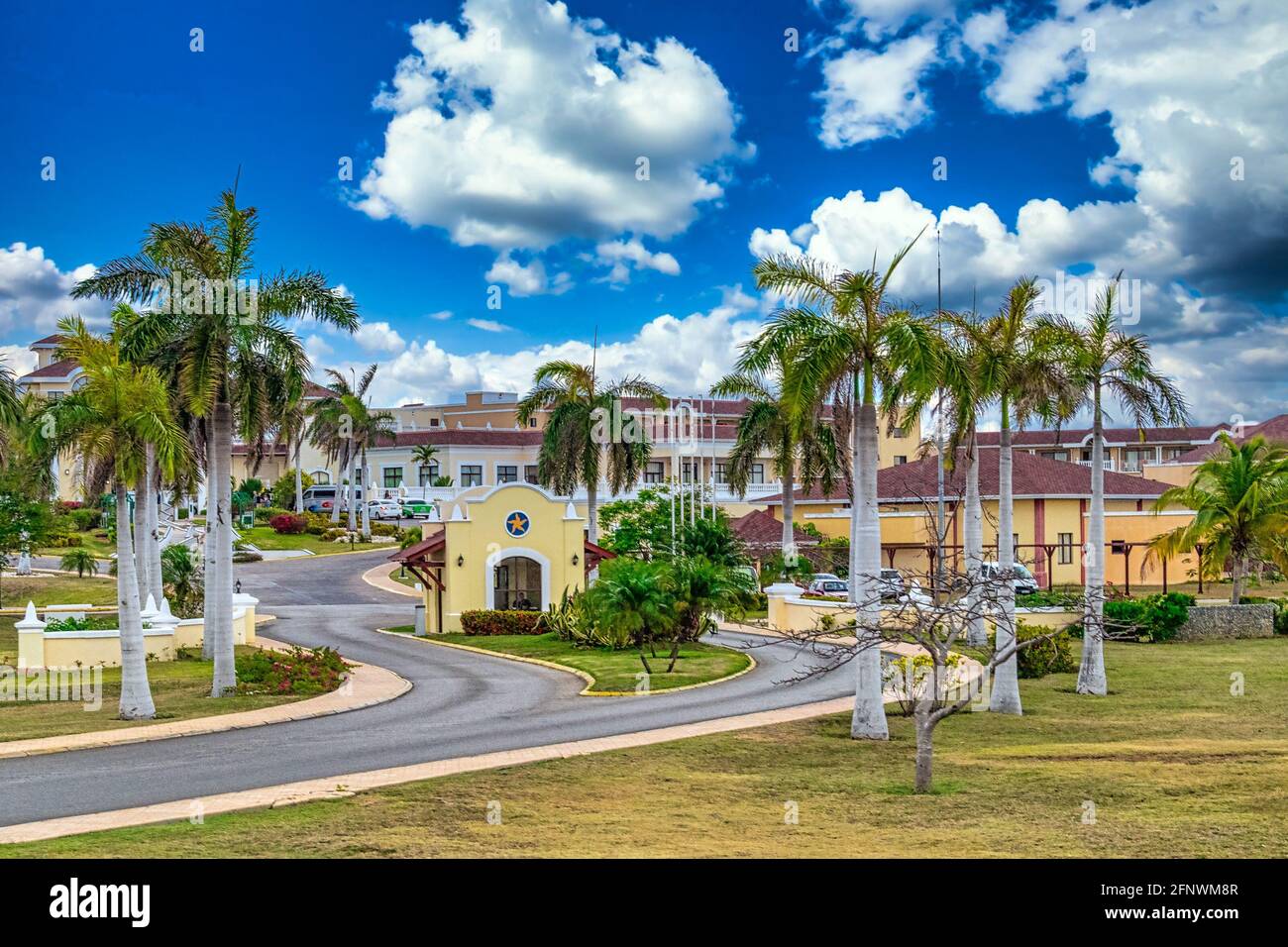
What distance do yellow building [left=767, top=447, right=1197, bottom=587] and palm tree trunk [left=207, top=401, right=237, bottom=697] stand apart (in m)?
30.1

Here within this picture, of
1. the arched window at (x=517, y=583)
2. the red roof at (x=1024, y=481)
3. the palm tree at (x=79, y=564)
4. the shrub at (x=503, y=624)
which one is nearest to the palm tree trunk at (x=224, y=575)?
the shrub at (x=503, y=624)

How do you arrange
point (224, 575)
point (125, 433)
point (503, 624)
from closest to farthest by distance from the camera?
point (125, 433) < point (224, 575) < point (503, 624)

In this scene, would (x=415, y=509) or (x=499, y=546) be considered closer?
(x=499, y=546)

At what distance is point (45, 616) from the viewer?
1448 inches

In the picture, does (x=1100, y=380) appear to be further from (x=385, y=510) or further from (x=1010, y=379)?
(x=385, y=510)

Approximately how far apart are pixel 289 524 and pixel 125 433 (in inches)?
2141

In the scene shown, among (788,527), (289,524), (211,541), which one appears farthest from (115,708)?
(289,524)

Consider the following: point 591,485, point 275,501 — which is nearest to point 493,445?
point 275,501

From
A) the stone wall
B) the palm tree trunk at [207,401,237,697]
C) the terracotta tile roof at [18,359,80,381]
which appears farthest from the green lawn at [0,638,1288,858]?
the terracotta tile roof at [18,359,80,381]

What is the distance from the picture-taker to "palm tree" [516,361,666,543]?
45.3 m

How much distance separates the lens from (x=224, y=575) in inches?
1036

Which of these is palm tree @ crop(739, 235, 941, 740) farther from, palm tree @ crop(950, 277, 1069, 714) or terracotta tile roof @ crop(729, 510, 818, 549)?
terracotta tile roof @ crop(729, 510, 818, 549)

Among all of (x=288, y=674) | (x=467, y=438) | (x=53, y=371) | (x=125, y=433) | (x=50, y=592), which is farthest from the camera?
(x=53, y=371)

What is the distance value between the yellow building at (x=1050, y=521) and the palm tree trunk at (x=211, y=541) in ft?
93.6
